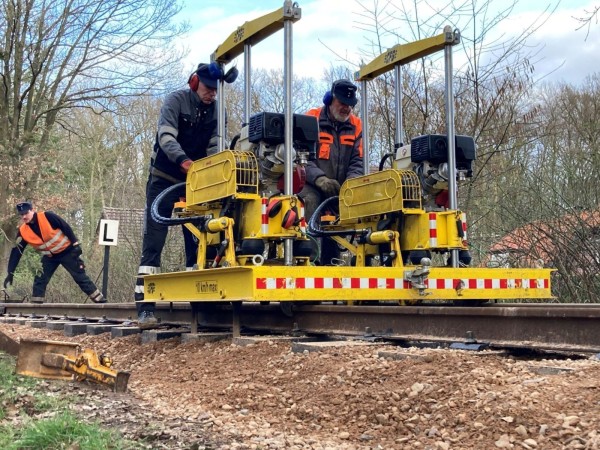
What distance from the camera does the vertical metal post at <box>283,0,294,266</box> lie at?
6.93 m

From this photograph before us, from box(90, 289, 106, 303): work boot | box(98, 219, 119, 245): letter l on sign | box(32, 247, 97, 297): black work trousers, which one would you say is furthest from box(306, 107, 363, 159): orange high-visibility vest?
box(98, 219, 119, 245): letter l on sign

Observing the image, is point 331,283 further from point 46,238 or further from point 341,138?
point 46,238

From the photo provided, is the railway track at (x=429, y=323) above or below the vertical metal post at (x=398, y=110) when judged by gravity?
below

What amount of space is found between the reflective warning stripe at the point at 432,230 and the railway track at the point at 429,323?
3.95 feet

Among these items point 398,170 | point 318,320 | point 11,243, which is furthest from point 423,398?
point 11,243

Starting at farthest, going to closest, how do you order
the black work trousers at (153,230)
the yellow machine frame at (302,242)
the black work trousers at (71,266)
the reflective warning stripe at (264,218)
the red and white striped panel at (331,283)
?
the black work trousers at (71,266), the black work trousers at (153,230), the reflective warning stripe at (264,218), the yellow machine frame at (302,242), the red and white striped panel at (331,283)

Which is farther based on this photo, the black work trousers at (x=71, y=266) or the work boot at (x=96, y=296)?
the work boot at (x=96, y=296)

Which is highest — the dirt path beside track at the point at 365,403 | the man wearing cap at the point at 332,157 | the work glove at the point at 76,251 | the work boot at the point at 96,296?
the man wearing cap at the point at 332,157

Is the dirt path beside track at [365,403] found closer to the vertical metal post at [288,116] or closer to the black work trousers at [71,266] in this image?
the vertical metal post at [288,116]

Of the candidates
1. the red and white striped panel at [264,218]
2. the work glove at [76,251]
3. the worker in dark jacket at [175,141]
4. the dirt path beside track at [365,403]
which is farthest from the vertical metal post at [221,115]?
the work glove at [76,251]

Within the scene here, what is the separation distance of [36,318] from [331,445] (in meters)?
9.68

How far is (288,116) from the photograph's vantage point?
695 centimetres

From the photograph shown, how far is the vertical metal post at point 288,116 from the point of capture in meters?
6.93

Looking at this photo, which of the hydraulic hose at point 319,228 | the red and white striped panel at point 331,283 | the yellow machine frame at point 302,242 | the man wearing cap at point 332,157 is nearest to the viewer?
the red and white striped panel at point 331,283
